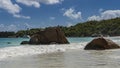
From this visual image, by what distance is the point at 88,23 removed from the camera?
18975 cm

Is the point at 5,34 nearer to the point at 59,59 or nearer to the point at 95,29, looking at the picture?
the point at 95,29

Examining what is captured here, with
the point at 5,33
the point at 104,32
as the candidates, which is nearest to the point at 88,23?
the point at 104,32

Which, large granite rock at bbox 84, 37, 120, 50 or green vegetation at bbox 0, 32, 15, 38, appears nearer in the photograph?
large granite rock at bbox 84, 37, 120, 50

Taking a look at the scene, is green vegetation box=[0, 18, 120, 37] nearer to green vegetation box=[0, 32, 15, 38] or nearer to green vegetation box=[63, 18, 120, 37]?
green vegetation box=[63, 18, 120, 37]

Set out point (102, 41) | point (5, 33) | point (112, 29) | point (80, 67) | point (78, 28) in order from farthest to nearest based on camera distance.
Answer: point (78, 28), point (5, 33), point (112, 29), point (102, 41), point (80, 67)

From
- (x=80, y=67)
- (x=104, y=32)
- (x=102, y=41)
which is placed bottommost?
(x=80, y=67)

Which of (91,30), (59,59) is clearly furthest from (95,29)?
(59,59)

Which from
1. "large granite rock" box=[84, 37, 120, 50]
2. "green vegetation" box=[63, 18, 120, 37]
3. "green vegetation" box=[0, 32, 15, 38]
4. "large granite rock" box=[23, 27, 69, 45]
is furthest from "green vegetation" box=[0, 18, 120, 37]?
"large granite rock" box=[84, 37, 120, 50]

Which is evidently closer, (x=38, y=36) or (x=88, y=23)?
(x=38, y=36)

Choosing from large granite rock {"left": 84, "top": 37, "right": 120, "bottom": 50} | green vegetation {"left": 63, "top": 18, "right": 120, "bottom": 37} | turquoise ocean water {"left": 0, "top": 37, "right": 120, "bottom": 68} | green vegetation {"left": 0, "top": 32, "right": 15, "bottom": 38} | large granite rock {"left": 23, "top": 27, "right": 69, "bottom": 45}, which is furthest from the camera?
green vegetation {"left": 0, "top": 32, "right": 15, "bottom": 38}

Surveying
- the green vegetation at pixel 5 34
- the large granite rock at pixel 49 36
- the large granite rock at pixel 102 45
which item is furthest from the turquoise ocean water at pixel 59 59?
the green vegetation at pixel 5 34

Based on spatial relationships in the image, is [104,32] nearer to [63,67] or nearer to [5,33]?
[5,33]

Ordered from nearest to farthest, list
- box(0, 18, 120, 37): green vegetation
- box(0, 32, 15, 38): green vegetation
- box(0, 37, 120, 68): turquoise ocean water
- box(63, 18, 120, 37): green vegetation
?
box(0, 37, 120, 68): turquoise ocean water, box(63, 18, 120, 37): green vegetation, box(0, 18, 120, 37): green vegetation, box(0, 32, 15, 38): green vegetation

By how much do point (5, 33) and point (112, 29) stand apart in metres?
57.3
